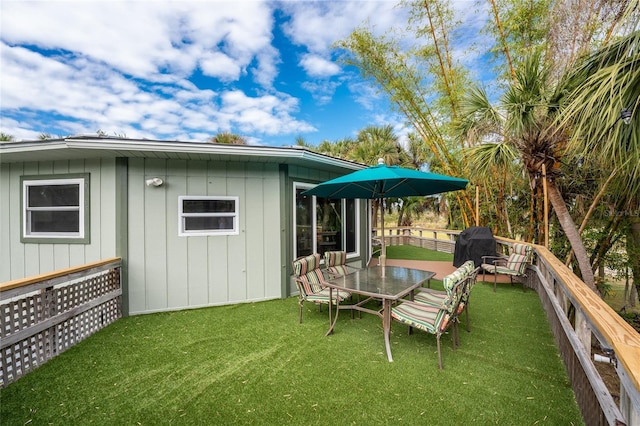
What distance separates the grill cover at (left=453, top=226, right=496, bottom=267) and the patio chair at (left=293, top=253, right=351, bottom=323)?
3757mm

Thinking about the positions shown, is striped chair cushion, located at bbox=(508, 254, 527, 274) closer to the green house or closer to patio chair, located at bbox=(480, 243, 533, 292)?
patio chair, located at bbox=(480, 243, 533, 292)

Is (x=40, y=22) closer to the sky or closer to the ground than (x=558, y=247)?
closer to the sky

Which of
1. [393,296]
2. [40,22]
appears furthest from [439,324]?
[40,22]

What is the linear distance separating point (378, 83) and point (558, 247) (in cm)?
529

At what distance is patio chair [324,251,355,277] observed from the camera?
404 centimetres

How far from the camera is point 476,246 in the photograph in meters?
5.88

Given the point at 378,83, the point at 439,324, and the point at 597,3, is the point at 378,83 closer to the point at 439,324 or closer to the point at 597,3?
the point at 597,3

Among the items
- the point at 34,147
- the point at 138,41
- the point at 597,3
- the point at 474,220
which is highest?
the point at 138,41

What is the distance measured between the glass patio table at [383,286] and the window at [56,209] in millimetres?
3804

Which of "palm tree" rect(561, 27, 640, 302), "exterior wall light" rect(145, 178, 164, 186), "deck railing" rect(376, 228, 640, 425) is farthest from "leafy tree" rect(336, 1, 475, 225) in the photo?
"exterior wall light" rect(145, 178, 164, 186)

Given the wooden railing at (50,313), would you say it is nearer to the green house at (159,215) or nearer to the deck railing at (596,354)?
the green house at (159,215)

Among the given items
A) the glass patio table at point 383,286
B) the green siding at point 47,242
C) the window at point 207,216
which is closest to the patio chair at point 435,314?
the glass patio table at point 383,286

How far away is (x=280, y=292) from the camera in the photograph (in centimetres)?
460

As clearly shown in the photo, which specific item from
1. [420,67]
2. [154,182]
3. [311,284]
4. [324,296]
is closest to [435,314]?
[324,296]
